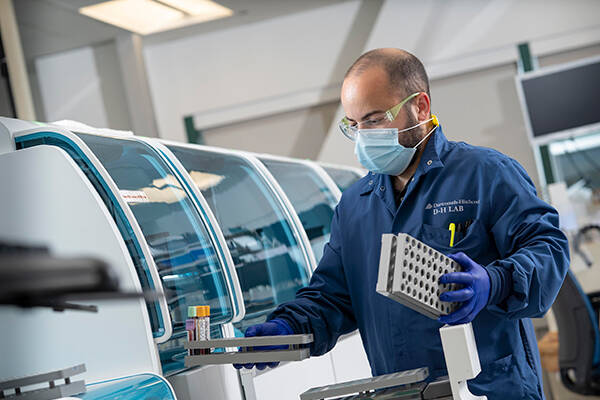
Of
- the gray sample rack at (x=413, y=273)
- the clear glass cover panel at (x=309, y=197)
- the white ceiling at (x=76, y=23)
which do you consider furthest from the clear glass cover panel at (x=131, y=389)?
the white ceiling at (x=76, y=23)

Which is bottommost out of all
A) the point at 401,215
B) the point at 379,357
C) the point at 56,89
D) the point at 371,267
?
the point at 379,357

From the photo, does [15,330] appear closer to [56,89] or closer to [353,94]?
[353,94]

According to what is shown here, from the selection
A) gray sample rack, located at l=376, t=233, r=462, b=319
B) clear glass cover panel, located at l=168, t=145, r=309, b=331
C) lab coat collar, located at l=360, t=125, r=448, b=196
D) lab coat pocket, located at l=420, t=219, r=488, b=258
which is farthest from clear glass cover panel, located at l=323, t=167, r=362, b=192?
gray sample rack, located at l=376, t=233, r=462, b=319

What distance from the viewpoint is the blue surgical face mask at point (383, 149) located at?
5.68 ft

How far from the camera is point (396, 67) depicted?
173 cm

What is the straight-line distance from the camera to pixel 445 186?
165cm

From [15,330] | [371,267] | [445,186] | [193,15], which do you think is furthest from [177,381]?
[193,15]

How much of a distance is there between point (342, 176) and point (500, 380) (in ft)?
8.63

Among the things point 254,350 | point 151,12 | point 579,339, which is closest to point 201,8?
point 151,12

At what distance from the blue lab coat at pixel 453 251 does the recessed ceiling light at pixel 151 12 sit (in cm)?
392

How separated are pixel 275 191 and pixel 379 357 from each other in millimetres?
1108

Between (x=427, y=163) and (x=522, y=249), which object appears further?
(x=427, y=163)

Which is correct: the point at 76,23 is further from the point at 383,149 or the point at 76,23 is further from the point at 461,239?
the point at 461,239

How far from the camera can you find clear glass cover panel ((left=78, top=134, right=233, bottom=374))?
1745 millimetres
